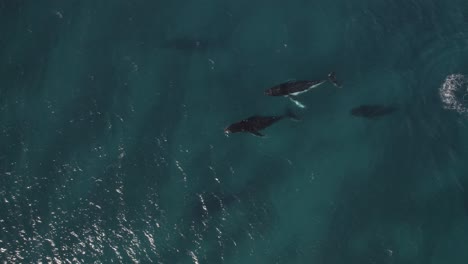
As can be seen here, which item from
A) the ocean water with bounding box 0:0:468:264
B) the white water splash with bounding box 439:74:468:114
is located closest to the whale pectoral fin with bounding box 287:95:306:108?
the ocean water with bounding box 0:0:468:264

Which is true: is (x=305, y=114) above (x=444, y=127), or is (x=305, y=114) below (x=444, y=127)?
above

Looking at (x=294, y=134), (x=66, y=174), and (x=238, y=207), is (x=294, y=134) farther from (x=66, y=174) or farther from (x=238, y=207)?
(x=66, y=174)

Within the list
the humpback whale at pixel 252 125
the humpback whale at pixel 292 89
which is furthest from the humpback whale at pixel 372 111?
the humpback whale at pixel 252 125

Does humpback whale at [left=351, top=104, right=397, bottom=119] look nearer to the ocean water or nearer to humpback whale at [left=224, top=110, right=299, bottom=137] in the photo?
the ocean water

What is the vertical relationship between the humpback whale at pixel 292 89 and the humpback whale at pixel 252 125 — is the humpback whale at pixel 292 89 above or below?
above

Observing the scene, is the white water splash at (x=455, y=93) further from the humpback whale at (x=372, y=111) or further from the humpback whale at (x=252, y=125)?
the humpback whale at (x=252, y=125)

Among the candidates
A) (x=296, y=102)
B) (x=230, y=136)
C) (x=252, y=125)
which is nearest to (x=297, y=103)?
(x=296, y=102)

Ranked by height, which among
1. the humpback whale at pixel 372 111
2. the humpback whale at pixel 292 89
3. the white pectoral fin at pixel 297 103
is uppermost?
the humpback whale at pixel 292 89

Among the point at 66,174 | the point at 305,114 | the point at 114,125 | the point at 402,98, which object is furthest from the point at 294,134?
the point at 66,174
